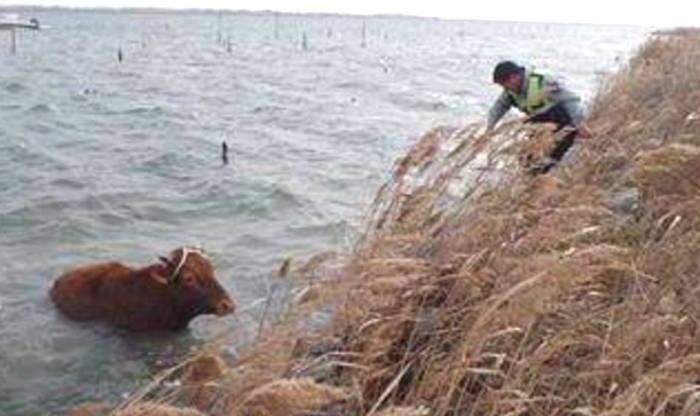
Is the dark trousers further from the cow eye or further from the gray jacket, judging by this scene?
the cow eye

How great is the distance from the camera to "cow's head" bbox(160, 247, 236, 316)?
27.5ft

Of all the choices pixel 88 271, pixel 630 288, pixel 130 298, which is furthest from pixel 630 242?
pixel 88 271

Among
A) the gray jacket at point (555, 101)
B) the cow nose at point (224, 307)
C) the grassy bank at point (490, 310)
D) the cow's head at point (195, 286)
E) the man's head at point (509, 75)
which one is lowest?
the cow nose at point (224, 307)

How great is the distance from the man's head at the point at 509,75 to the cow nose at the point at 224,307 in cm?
335

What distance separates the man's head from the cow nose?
3347 millimetres

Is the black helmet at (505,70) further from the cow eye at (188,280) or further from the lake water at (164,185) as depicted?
the cow eye at (188,280)

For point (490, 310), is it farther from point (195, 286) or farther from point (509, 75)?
point (509, 75)

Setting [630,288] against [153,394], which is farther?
[153,394]

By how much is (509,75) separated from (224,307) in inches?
140

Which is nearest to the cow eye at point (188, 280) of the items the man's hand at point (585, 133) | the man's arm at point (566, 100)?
the man's hand at point (585, 133)

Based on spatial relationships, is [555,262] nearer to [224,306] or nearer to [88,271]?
[224,306]

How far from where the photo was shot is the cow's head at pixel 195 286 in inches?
330

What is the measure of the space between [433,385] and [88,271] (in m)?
5.80

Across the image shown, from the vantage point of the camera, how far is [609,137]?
340 inches
